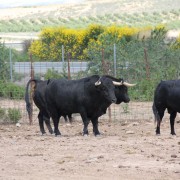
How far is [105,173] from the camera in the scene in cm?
1354

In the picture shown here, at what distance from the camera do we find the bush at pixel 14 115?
78.5ft

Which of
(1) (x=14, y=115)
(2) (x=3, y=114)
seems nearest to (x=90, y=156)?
(1) (x=14, y=115)

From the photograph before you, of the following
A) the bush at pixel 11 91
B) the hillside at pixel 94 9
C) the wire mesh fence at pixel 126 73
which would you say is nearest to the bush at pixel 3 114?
the wire mesh fence at pixel 126 73

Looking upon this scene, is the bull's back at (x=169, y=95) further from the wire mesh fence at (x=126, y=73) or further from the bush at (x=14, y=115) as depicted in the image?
the bush at (x=14, y=115)

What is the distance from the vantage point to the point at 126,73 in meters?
29.8

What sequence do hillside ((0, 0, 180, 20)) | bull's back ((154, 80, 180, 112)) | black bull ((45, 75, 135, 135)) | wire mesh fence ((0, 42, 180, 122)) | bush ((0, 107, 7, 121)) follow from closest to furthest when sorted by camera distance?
bull's back ((154, 80, 180, 112)), black bull ((45, 75, 135, 135)), bush ((0, 107, 7, 121)), wire mesh fence ((0, 42, 180, 122)), hillside ((0, 0, 180, 20))

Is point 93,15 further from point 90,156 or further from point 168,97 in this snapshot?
point 90,156

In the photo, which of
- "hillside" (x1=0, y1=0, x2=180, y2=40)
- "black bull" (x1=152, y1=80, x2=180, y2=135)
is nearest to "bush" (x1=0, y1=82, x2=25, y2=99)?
"black bull" (x1=152, y1=80, x2=180, y2=135)

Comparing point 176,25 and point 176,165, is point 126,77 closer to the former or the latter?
point 176,165

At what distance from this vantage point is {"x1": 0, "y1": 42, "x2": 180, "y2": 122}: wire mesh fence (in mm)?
25250

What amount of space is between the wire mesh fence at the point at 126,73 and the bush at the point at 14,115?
9 cm

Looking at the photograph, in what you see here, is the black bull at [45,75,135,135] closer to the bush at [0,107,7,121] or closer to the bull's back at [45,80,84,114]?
the bull's back at [45,80,84,114]

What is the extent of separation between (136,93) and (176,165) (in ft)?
38.9

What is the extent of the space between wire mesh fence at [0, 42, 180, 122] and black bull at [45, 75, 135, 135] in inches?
143
